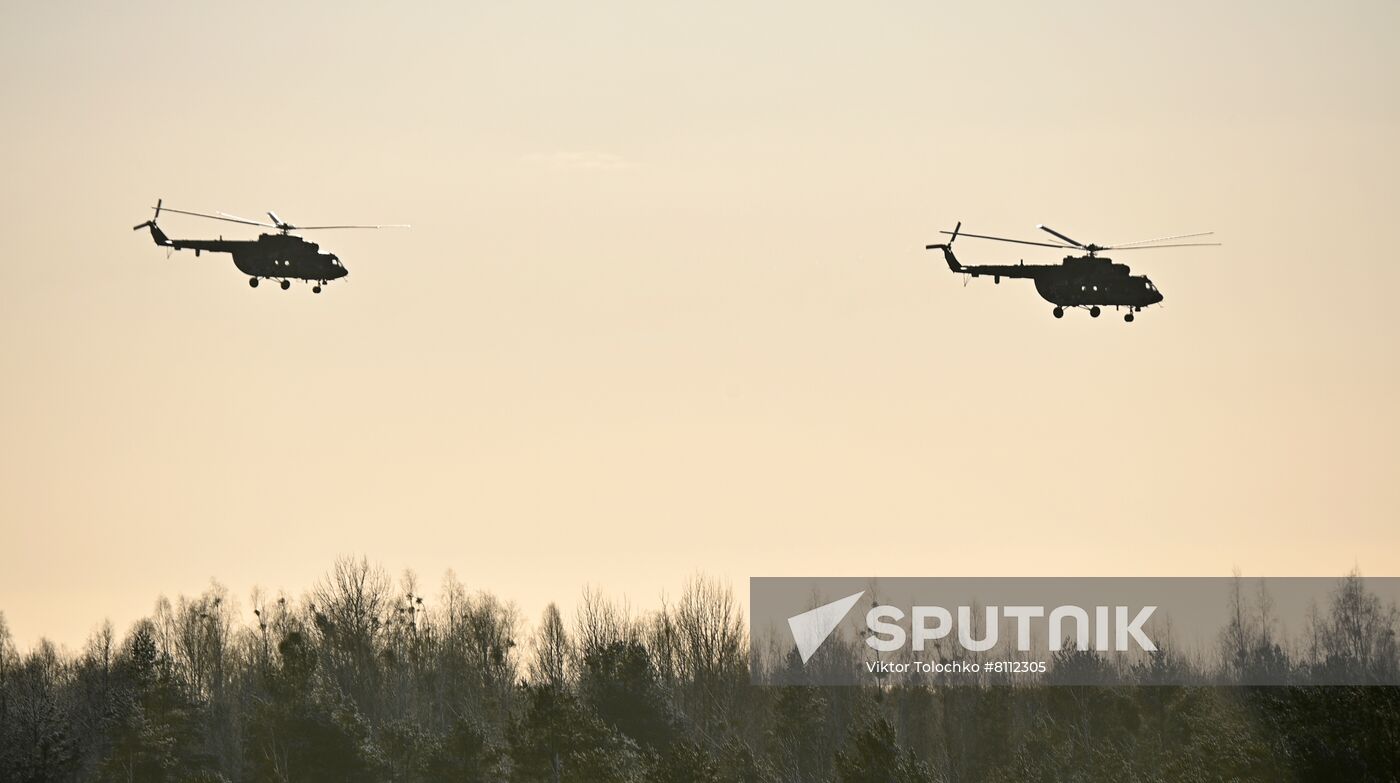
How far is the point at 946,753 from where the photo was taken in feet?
414

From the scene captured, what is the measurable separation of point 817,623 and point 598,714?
52082mm

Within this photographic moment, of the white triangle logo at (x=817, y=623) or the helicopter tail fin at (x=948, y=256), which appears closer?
the helicopter tail fin at (x=948, y=256)

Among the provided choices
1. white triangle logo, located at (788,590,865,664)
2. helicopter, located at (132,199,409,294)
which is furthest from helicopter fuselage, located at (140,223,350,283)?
white triangle logo, located at (788,590,865,664)

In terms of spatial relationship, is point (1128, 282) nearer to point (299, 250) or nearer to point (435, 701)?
point (299, 250)

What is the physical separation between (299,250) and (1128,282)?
95.0 ft

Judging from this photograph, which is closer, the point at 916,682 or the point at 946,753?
the point at 946,753

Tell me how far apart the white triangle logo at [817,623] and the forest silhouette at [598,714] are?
6.71 m

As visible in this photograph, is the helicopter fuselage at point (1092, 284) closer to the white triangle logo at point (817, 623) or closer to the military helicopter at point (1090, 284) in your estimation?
the military helicopter at point (1090, 284)

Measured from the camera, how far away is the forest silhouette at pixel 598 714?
89.1 m

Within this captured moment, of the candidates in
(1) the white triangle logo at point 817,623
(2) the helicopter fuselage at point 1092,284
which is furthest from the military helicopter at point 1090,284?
(1) the white triangle logo at point 817,623

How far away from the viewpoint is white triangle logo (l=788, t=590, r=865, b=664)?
15038 centimetres

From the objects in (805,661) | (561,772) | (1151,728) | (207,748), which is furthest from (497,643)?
(561,772)

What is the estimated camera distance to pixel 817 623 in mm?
151250

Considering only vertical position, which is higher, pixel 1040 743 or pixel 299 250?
pixel 299 250
